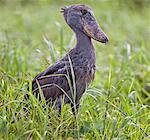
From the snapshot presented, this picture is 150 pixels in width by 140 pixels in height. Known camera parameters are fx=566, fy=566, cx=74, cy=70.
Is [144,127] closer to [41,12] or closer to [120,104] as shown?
[120,104]

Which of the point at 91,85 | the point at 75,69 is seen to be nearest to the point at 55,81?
the point at 75,69

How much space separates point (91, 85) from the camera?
5340 mm

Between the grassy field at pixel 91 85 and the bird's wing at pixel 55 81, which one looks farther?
the bird's wing at pixel 55 81

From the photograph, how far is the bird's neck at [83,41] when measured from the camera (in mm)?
4461

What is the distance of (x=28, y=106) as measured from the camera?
4.37 meters

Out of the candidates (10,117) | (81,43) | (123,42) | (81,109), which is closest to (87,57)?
(81,43)

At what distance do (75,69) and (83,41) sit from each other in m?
0.25

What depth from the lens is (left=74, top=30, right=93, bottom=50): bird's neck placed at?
14.6ft

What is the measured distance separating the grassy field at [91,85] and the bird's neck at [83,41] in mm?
384

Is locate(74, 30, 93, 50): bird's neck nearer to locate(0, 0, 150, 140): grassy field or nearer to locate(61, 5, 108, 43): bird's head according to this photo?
locate(61, 5, 108, 43): bird's head

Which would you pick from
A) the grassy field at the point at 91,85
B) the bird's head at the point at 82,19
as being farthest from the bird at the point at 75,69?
the grassy field at the point at 91,85

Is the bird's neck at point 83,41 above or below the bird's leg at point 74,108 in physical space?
above

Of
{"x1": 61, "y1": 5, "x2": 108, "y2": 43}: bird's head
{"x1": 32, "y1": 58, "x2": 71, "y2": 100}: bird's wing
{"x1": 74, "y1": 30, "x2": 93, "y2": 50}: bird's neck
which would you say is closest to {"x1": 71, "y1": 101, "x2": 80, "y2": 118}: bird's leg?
{"x1": 32, "y1": 58, "x2": 71, "y2": 100}: bird's wing

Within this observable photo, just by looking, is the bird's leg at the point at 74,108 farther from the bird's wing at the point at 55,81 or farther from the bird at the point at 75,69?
the bird's wing at the point at 55,81
